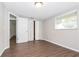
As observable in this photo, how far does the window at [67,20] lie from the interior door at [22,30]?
4.97 feet

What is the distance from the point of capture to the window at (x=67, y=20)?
2.92m

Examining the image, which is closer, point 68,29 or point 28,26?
point 68,29

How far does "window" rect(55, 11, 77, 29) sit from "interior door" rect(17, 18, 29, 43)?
152 cm

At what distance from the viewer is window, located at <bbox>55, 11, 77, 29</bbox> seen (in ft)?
9.58

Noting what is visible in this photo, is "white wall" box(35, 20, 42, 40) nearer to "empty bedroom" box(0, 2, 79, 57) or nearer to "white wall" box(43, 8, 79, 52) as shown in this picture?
"empty bedroom" box(0, 2, 79, 57)

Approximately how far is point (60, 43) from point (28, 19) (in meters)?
2.06

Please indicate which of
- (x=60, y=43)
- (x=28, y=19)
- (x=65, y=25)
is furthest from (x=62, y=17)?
(x=28, y=19)

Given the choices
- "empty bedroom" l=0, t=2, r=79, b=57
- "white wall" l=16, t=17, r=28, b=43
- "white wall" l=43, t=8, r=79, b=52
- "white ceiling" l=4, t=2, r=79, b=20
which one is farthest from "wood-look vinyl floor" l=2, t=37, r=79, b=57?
"white ceiling" l=4, t=2, r=79, b=20

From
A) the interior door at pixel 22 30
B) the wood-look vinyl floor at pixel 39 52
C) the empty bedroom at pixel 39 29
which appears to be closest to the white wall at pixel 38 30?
the empty bedroom at pixel 39 29

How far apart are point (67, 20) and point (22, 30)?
2101 mm

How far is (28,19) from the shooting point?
4.73 m

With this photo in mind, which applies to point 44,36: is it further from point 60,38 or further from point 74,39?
point 74,39

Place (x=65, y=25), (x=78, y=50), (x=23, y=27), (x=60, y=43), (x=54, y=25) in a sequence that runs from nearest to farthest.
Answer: (x=78, y=50), (x=65, y=25), (x=60, y=43), (x=54, y=25), (x=23, y=27)

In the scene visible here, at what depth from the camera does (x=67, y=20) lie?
128 inches
